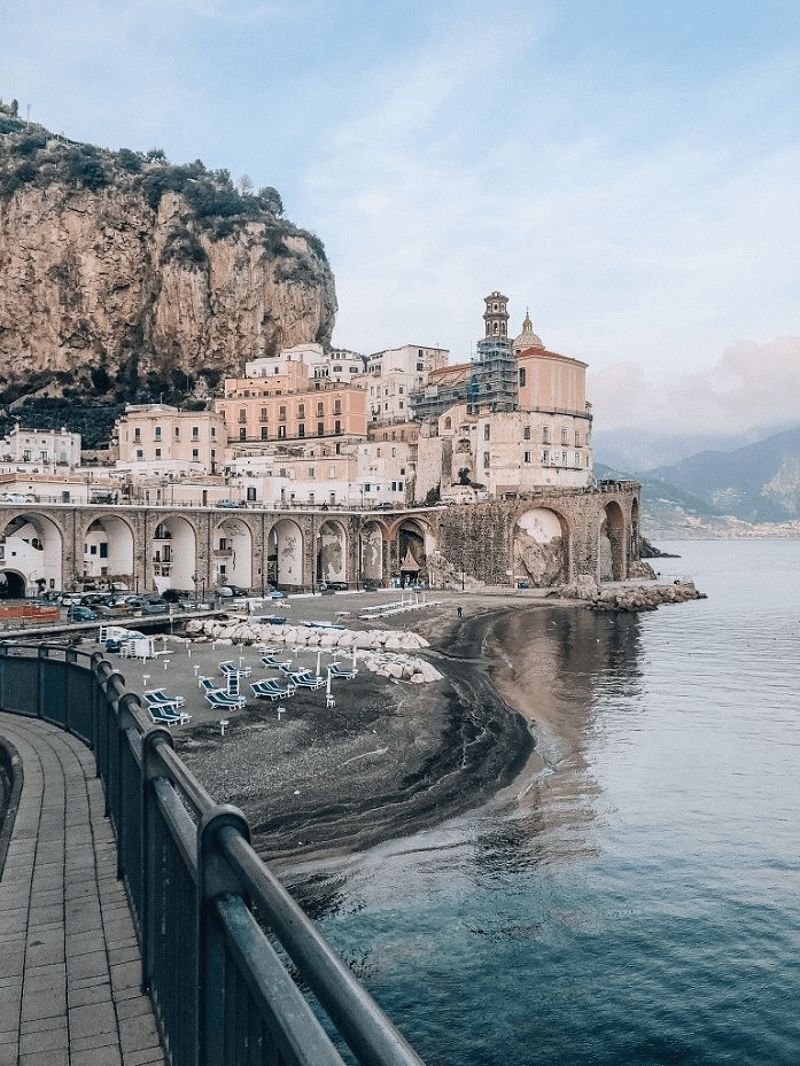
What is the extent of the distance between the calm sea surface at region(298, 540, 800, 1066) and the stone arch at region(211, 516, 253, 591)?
4393cm

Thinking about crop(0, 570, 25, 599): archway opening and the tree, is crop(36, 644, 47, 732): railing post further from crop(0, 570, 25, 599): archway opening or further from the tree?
the tree

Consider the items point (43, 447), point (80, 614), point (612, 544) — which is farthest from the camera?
point (612, 544)

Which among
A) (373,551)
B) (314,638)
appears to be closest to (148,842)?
(314,638)

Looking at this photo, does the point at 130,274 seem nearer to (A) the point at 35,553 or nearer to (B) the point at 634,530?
(A) the point at 35,553

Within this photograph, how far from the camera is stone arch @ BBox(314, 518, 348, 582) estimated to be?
77312 mm

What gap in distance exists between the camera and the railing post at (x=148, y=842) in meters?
5.31

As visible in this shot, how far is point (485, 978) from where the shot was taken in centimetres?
1393

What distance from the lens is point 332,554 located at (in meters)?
78.1

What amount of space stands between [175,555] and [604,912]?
5487 cm

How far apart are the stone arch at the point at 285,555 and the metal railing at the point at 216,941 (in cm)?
6651

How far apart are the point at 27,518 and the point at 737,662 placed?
151ft

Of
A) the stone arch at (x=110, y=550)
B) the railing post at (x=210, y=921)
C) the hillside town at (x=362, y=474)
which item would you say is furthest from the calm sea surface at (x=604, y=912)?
the hillside town at (x=362, y=474)

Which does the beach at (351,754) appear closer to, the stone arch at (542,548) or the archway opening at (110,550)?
the archway opening at (110,550)

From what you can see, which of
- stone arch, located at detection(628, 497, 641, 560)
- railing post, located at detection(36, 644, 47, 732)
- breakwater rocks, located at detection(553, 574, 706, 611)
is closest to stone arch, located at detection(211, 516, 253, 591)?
breakwater rocks, located at detection(553, 574, 706, 611)
